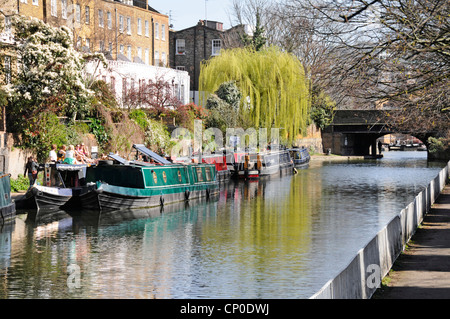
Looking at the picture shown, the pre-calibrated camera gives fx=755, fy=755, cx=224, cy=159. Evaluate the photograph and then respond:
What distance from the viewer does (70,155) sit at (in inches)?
1158

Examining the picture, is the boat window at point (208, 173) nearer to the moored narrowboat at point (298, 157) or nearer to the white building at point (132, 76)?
the white building at point (132, 76)

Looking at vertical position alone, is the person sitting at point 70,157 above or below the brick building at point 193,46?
below

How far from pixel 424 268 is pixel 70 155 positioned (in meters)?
18.4

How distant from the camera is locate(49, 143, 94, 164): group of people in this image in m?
29.4

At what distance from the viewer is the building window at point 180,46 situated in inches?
3169

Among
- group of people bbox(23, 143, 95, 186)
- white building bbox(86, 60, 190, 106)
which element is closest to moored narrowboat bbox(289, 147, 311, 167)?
white building bbox(86, 60, 190, 106)

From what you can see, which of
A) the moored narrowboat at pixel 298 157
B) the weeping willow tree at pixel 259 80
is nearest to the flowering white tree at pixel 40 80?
the weeping willow tree at pixel 259 80

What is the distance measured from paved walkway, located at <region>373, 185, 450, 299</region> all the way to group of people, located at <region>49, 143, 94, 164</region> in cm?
1465

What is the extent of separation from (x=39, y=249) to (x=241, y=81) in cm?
3793

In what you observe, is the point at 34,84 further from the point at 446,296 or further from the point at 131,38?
the point at 131,38

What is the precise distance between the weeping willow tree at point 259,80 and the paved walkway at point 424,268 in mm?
36252

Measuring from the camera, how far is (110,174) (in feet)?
96.2

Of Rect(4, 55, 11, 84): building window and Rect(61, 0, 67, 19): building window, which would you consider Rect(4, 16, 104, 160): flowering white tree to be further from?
Rect(61, 0, 67, 19): building window
